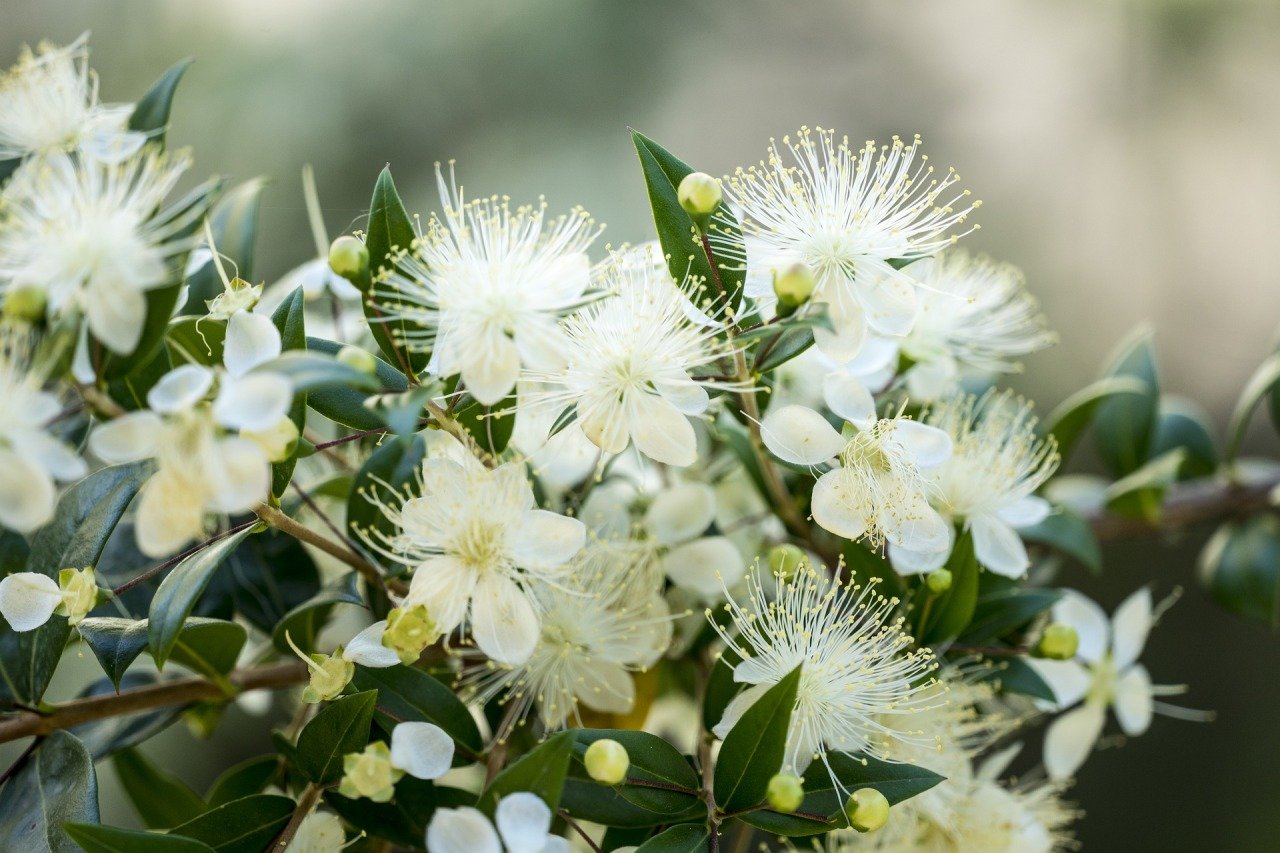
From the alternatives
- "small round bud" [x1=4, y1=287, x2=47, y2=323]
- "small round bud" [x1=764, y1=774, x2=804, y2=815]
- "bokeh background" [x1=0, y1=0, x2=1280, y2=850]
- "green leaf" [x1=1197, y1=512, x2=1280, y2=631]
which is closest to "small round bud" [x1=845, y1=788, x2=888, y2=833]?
"small round bud" [x1=764, y1=774, x2=804, y2=815]

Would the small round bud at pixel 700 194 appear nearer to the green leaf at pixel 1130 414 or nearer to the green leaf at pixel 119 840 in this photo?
the green leaf at pixel 119 840

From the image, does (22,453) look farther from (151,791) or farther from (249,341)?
(151,791)

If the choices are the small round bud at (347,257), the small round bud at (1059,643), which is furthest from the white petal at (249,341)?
the small round bud at (1059,643)

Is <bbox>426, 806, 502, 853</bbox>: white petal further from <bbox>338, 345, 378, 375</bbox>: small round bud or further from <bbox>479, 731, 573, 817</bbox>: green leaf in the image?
<bbox>338, 345, 378, 375</bbox>: small round bud

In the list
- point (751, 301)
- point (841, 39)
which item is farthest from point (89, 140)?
point (841, 39)

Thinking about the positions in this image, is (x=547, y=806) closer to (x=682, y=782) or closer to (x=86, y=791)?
(x=682, y=782)
